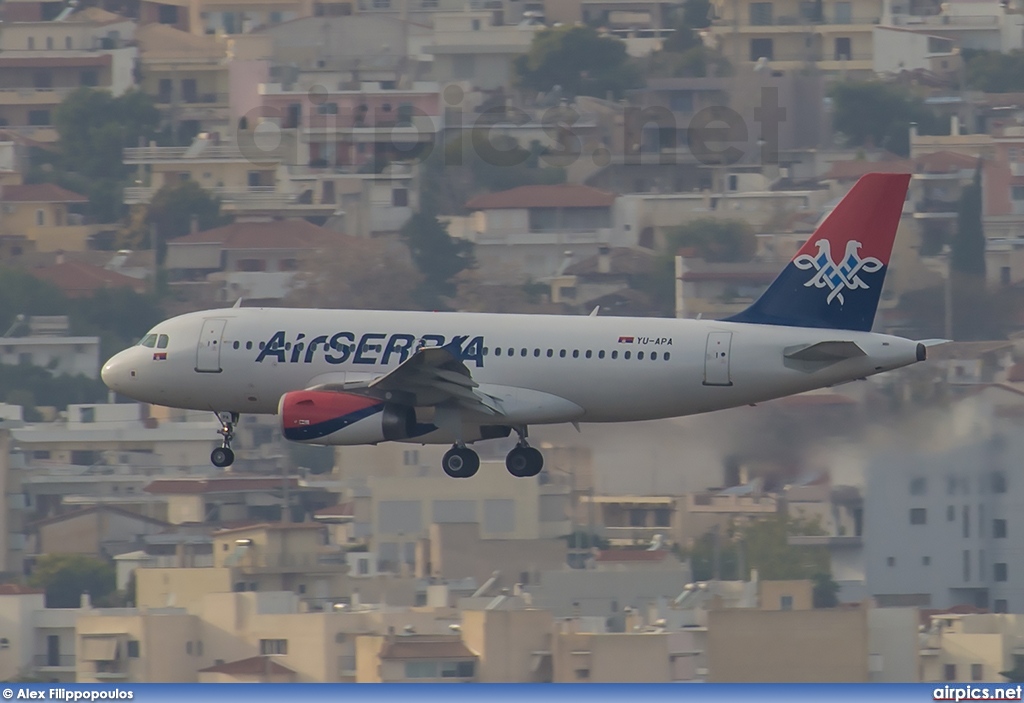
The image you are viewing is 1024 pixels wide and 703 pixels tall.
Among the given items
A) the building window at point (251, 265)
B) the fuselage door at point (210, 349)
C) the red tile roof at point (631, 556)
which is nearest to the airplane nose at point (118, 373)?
the fuselage door at point (210, 349)

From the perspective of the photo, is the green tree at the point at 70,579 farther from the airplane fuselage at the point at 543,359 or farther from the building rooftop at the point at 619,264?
the building rooftop at the point at 619,264

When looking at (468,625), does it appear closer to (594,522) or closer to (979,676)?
(979,676)

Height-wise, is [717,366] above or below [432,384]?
above

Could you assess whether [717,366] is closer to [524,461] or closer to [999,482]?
[524,461]

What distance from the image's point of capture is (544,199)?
627ft

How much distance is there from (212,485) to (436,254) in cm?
5379

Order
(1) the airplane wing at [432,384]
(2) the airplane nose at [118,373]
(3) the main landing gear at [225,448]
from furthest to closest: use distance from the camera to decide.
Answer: (2) the airplane nose at [118,373], (3) the main landing gear at [225,448], (1) the airplane wing at [432,384]

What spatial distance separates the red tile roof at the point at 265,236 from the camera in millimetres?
178887

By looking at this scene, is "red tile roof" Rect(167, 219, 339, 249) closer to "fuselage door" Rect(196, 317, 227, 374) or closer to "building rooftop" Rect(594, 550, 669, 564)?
"building rooftop" Rect(594, 550, 669, 564)

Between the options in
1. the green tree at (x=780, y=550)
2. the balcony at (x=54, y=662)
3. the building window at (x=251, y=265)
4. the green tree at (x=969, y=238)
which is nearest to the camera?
the balcony at (x=54, y=662)

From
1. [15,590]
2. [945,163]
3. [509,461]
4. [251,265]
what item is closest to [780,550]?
[15,590]

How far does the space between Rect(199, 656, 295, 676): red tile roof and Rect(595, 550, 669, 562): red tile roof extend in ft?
59.9

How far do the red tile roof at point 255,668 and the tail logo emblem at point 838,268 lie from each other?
3629cm

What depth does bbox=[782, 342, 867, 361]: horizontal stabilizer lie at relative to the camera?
50.3 m
